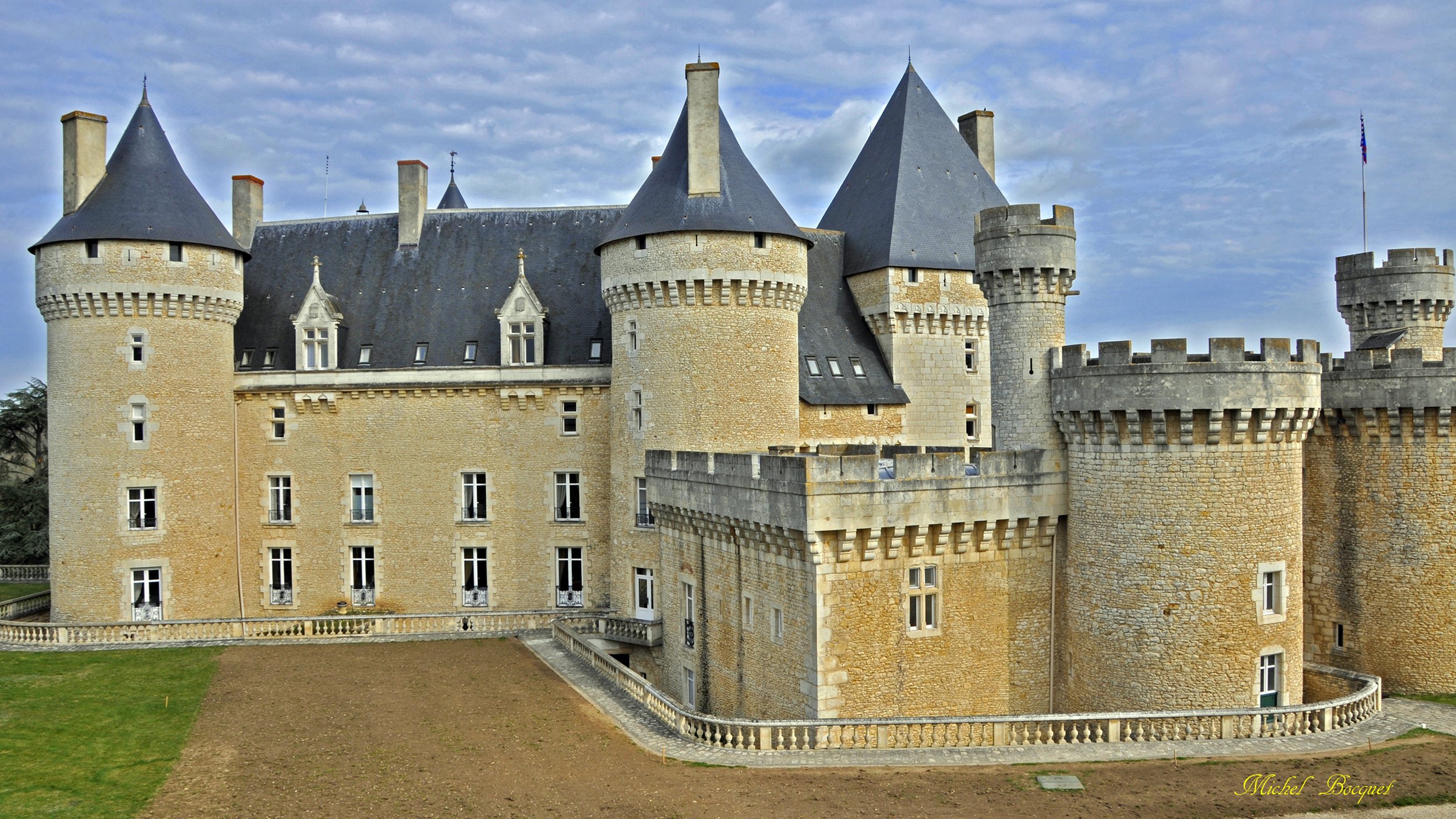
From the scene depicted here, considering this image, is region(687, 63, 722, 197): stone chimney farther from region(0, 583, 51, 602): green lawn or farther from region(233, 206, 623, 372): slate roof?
region(0, 583, 51, 602): green lawn

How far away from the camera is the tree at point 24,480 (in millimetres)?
39438

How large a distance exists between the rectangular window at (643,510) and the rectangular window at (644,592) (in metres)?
1.14

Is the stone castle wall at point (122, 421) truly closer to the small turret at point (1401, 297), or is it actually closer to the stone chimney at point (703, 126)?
the stone chimney at point (703, 126)

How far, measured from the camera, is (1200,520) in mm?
18359

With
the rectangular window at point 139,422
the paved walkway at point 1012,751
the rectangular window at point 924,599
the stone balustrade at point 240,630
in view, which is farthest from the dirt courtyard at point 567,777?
the rectangular window at point 139,422

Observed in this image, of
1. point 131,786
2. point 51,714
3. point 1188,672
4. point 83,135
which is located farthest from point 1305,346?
point 83,135

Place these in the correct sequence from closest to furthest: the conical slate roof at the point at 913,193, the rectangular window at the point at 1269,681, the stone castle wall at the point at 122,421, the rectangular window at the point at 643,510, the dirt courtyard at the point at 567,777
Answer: the dirt courtyard at the point at 567,777, the rectangular window at the point at 1269,681, the rectangular window at the point at 643,510, the stone castle wall at the point at 122,421, the conical slate roof at the point at 913,193

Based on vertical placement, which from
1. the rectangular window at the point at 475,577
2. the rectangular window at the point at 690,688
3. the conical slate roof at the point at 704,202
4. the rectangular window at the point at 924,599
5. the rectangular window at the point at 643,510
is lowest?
the rectangular window at the point at 690,688

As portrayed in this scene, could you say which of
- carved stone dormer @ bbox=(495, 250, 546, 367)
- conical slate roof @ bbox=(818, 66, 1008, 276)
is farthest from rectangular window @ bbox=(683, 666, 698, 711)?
conical slate roof @ bbox=(818, 66, 1008, 276)

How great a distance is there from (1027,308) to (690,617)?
9.72 metres

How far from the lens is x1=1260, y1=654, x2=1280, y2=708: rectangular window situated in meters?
18.8

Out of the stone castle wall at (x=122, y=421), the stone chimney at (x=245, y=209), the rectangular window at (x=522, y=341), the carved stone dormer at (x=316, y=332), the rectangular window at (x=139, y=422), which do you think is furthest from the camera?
the stone chimney at (x=245, y=209)

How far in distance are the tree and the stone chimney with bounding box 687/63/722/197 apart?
Answer: 26.3 metres

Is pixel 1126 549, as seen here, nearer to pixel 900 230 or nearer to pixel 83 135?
pixel 900 230
